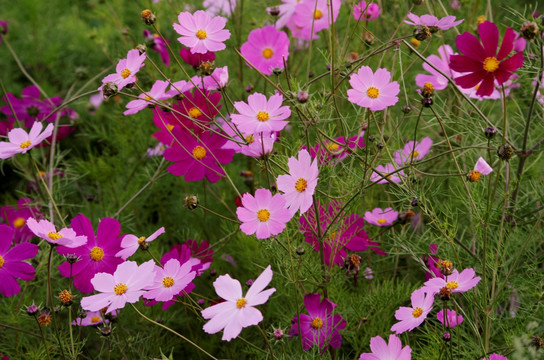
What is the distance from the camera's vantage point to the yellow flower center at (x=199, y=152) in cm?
106

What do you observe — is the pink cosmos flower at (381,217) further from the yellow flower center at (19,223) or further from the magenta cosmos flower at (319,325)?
the yellow flower center at (19,223)

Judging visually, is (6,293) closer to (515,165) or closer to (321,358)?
(321,358)

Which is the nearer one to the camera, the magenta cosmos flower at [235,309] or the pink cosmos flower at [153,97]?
the magenta cosmos flower at [235,309]

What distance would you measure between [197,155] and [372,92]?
365 mm

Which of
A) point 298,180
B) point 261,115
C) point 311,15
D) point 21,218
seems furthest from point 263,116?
point 21,218

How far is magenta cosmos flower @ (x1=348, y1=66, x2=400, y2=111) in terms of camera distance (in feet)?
2.64

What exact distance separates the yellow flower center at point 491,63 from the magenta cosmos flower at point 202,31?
0.38m

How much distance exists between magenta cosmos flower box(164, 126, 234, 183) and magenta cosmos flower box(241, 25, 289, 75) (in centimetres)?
18

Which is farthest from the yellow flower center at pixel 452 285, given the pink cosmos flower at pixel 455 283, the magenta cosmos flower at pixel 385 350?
the magenta cosmos flower at pixel 385 350

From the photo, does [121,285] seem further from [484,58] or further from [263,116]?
[484,58]

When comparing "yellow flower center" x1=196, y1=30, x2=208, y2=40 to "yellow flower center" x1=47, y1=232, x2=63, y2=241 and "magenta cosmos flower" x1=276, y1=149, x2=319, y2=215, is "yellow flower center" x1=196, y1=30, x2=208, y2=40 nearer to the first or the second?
"magenta cosmos flower" x1=276, y1=149, x2=319, y2=215

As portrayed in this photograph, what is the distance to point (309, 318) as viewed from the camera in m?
0.99

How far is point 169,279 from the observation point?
2.92ft

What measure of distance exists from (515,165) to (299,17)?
21.0 inches
